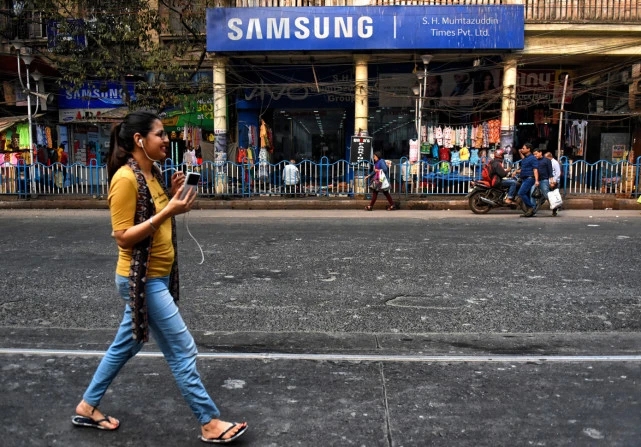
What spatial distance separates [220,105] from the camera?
59.7 ft

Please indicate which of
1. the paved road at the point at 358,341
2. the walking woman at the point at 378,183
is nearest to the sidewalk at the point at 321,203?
the walking woman at the point at 378,183

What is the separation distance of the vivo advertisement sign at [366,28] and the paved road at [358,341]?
8.99 metres

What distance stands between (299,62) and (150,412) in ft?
57.7

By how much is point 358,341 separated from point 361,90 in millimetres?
13613

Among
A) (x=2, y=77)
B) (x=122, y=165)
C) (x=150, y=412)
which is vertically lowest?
(x=150, y=412)

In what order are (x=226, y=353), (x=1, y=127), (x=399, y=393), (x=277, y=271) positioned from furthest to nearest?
(x=1, y=127)
(x=277, y=271)
(x=226, y=353)
(x=399, y=393)

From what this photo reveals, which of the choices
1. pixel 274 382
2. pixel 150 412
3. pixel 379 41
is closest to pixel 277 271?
pixel 274 382

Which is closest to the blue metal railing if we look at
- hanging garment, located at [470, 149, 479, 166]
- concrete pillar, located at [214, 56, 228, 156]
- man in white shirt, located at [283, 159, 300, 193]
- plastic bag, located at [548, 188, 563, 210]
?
man in white shirt, located at [283, 159, 300, 193]

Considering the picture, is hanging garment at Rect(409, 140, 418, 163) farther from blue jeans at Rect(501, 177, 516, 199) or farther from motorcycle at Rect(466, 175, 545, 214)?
blue jeans at Rect(501, 177, 516, 199)

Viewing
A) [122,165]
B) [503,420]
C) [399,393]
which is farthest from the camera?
[399,393]

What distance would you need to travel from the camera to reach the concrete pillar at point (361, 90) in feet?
57.8

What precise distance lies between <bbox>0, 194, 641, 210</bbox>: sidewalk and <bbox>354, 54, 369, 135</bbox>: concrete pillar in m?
2.43

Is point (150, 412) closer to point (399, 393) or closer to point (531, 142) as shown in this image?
point (399, 393)

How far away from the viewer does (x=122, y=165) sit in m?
3.07
